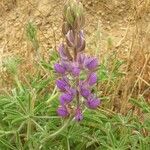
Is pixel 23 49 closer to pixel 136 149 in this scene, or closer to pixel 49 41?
pixel 49 41

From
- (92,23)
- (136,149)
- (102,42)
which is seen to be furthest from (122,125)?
(92,23)

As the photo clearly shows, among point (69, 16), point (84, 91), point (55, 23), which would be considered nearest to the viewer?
point (69, 16)

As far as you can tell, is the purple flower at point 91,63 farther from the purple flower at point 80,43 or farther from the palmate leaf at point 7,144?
the palmate leaf at point 7,144

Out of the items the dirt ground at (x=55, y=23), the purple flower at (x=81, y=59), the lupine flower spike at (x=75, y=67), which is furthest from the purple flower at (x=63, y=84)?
the dirt ground at (x=55, y=23)

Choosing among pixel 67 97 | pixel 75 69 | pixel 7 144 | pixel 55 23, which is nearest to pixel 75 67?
pixel 75 69

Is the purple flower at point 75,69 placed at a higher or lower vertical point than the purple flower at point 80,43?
lower

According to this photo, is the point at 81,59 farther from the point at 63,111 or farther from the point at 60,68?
the point at 63,111

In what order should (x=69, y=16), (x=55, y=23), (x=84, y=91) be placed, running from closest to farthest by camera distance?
(x=69, y=16)
(x=84, y=91)
(x=55, y=23)
